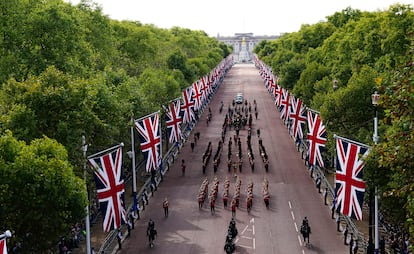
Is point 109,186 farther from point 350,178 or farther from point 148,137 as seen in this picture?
point 350,178

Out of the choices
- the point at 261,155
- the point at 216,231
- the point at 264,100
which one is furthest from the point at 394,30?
the point at 264,100

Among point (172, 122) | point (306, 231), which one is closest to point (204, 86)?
point (172, 122)

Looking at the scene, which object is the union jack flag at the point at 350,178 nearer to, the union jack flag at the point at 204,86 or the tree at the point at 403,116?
the tree at the point at 403,116

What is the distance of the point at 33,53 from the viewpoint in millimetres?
37000

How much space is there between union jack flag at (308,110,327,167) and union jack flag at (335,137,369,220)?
7249 mm

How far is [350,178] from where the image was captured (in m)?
24.3

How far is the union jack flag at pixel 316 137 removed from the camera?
106ft

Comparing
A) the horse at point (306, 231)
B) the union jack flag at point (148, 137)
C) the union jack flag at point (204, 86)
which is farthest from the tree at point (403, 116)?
the union jack flag at point (204, 86)

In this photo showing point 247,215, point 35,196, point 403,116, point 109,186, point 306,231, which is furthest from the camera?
point 247,215

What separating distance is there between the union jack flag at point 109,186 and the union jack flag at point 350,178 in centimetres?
894

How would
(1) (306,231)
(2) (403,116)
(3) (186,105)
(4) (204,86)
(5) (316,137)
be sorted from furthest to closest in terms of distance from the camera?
(4) (204,86) → (3) (186,105) → (5) (316,137) → (1) (306,231) → (2) (403,116)

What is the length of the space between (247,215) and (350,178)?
35.3 ft

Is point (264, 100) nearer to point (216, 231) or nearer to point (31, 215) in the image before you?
point (216, 231)

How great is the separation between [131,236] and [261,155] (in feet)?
71.4
